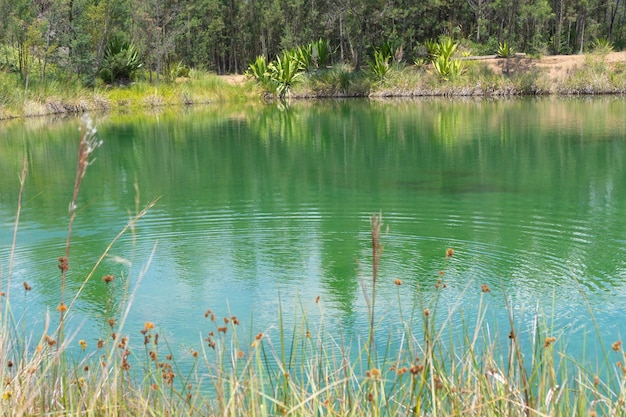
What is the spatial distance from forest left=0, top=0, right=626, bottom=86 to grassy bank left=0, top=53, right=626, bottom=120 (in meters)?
1.03

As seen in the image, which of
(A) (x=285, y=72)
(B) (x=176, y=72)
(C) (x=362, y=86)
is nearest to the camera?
(C) (x=362, y=86)

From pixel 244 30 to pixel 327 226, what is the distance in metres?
35.1

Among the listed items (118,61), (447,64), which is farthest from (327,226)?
(118,61)

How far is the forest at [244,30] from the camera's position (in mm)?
30219

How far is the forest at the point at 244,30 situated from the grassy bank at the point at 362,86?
3.38ft

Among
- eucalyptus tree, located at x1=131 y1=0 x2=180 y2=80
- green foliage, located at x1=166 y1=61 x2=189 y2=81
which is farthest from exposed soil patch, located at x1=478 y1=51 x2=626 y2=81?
eucalyptus tree, located at x1=131 y1=0 x2=180 y2=80

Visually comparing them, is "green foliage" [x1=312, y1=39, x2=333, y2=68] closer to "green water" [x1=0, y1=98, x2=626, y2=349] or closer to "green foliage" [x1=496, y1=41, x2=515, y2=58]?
"green foliage" [x1=496, y1=41, x2=515, y2=58]

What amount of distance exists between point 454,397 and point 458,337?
8.05 ft

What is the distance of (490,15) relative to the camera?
41.4m

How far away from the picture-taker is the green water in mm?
6074

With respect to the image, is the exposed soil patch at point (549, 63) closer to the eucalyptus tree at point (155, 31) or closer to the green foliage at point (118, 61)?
the eucalyptus tree at point (155, 31)

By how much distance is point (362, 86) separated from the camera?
34281 millimetres

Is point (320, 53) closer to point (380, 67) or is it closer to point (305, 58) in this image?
point (305, 58)

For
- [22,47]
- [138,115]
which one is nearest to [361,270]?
[138,115]
